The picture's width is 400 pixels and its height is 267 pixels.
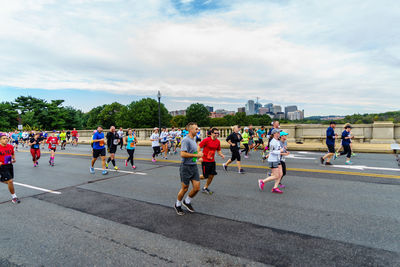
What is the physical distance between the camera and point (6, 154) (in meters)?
6.39

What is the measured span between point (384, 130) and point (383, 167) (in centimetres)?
1026

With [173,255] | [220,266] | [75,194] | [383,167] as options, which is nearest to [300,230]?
[220,266]

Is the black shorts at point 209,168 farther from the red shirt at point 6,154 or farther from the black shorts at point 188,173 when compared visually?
the red shirt at point 6,154

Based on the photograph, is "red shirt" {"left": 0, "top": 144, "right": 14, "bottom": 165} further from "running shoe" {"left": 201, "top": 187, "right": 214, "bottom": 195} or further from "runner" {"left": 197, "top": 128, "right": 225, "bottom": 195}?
"running shoe" {"left": 201, "top": 187, "right": 214, "bottom": 195}

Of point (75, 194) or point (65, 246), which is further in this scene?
point (75, 194)

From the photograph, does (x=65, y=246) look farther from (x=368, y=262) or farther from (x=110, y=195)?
(x=368, y=262)

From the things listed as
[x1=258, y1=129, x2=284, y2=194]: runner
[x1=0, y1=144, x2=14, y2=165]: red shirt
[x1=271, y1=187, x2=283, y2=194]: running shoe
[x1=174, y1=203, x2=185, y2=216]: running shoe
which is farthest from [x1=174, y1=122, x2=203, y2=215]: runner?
[x1=0, y1=144, x2=14, y2=165]: red shirt

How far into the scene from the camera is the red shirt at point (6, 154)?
6.29 metres

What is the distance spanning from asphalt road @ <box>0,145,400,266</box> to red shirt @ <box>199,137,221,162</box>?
103cm

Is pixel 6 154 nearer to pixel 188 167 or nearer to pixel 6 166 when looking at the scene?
pixel 6 166

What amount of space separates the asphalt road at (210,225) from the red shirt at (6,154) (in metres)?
1.12

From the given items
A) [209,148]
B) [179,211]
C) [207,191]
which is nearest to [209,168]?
[209,148]

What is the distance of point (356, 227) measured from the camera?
4266mm

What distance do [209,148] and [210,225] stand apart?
264cm
